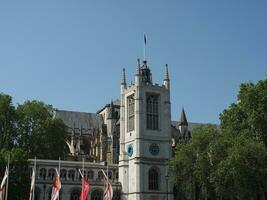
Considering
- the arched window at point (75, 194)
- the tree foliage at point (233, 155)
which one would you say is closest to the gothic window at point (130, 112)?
the tree foliage at point (233, 155)

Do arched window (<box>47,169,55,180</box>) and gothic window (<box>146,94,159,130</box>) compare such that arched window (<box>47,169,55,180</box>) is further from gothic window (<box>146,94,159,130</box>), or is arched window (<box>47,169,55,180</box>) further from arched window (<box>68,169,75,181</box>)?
gothic window (<box>146,94,159,130</box>)

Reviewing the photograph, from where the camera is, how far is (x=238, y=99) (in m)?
70.4

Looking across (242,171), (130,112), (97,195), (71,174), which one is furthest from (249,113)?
(71,174)

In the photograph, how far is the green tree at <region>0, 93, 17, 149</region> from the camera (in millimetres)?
84250

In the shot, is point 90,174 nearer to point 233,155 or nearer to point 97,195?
point 97,195

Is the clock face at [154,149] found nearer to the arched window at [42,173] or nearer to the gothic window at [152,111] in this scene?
the gothic window at [152,111]

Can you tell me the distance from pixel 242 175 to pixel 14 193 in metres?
30.6

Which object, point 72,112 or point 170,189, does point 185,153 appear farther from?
point 72,112

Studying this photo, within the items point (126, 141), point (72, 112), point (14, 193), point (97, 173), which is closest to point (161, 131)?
point (126, 141)

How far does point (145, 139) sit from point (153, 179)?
694 cm

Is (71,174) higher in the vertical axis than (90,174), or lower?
lower

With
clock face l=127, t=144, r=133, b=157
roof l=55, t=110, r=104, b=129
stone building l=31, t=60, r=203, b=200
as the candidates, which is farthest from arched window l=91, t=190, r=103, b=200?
roof l=55, t=110, r=104, b=129

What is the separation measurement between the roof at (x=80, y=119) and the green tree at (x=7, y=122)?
26214 millimetres

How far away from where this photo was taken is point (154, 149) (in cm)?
7944
